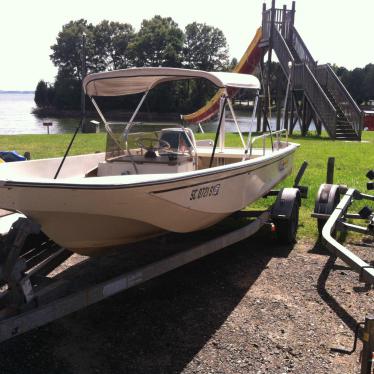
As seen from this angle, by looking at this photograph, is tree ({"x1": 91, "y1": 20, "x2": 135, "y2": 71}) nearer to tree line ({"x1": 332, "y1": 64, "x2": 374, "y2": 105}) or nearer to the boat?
tree line ({"x1": 332, "y1": 64, "x2": 374, "y2": 105})

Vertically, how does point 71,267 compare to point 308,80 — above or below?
below

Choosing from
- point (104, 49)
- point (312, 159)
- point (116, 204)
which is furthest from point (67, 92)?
point (116, 204)

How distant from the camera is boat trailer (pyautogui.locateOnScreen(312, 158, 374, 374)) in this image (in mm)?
2771

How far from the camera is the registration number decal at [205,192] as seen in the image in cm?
422

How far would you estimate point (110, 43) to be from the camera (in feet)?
278

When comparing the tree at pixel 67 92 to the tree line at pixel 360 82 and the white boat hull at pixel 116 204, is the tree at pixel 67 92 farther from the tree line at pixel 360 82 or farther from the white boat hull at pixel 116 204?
the white boat hull at pixel 116 204

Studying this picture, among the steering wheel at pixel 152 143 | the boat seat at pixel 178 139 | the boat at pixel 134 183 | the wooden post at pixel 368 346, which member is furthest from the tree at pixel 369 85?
the wooden post at pixel 368 346

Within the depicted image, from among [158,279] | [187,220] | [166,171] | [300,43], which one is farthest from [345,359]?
[300,43]

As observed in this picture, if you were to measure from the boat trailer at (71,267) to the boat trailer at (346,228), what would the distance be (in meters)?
0.41

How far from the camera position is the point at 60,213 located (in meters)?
3.61

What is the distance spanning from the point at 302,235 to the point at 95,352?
382 centimetres

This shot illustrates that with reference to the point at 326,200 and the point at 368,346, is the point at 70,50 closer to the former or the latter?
the point at 326,200

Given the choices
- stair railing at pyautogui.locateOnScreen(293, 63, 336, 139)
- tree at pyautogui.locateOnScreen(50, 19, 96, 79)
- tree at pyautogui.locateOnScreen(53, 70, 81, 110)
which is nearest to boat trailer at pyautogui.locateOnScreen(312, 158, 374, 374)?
stair railing at pyautogui.locateOnScreen(293, 63, 336, 139)

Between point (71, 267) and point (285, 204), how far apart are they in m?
2.74
